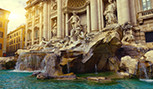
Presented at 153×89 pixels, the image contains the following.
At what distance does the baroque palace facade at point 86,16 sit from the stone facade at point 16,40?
9.12 metres

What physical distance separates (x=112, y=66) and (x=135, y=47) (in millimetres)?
2167

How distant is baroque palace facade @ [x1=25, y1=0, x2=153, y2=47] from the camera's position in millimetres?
11312

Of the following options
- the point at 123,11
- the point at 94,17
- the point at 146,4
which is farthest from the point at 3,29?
the point at 146,4

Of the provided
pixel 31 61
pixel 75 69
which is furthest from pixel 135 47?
pixel 31 61

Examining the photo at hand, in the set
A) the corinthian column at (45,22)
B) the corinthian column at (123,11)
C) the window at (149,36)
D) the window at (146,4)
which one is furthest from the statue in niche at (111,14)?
the corinthian column at (45,22)

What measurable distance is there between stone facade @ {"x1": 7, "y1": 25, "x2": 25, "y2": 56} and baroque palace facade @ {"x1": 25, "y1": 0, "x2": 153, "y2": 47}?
29.9 feet

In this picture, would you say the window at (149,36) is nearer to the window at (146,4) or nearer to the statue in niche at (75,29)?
the window at (146,4)

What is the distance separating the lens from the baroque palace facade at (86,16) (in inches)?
445

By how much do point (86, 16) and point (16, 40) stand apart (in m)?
29.6

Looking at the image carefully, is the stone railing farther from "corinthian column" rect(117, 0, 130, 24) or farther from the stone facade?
the stone facade

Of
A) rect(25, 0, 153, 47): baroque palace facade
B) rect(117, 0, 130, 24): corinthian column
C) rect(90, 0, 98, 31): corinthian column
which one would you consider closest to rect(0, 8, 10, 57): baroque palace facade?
rect(25, 0, 153, 47): baroque palace facade

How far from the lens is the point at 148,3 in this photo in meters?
11.7

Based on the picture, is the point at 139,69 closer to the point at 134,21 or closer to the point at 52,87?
the point at 52,87

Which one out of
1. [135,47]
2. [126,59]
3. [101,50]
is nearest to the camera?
[126,59]
